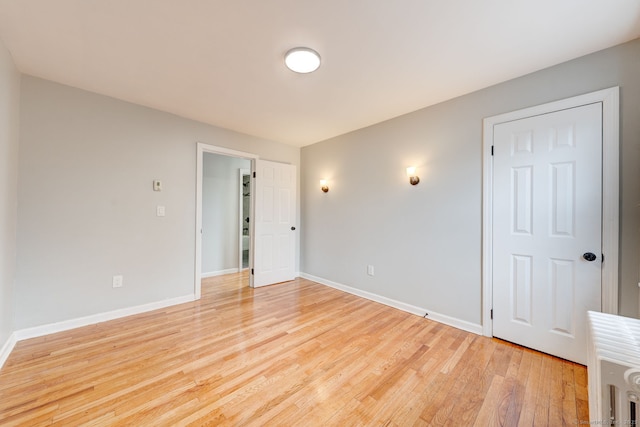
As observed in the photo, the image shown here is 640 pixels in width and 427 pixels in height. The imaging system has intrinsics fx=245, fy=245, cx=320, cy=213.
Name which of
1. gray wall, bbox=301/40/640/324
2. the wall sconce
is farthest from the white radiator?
the wall sconce

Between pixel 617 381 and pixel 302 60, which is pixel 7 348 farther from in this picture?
pixel 617 381

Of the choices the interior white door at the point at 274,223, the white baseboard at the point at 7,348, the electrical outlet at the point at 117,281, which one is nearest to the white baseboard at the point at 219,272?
the interior white door at the point at 274,223

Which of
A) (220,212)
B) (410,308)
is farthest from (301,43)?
(220,212)

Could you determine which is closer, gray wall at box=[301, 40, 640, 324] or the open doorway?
gray wall at box=[301, 40, 640, 324]

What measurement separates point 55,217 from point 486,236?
4.16 m

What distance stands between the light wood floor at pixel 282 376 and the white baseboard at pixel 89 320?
88 mm

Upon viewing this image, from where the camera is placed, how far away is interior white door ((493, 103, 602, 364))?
1861 mm

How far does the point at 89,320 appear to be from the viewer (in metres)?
2.52

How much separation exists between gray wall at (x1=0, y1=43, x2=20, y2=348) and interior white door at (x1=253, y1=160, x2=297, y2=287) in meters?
2.40

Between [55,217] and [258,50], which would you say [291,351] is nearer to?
[258,50]

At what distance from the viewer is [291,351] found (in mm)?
2086

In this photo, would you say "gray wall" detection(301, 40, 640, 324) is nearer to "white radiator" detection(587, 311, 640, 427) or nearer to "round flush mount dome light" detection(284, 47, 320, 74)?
"white radiator" detection(587, 311, 640, 427)

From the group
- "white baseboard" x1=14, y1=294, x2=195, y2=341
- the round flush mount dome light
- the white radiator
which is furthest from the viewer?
"white baseboard" x1=14, y1=294, x2=195, y2=341

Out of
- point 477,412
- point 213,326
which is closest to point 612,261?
point 477,412
